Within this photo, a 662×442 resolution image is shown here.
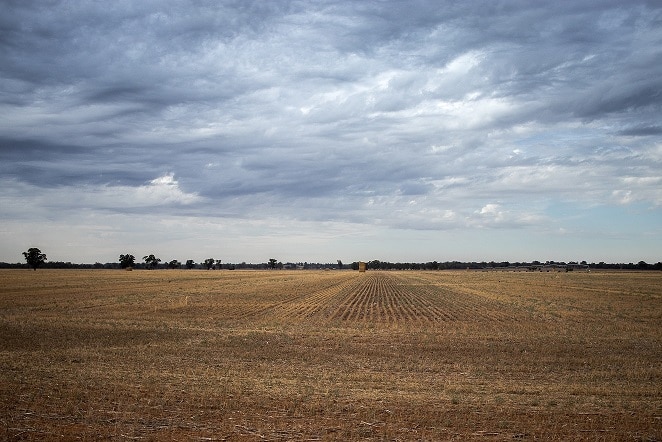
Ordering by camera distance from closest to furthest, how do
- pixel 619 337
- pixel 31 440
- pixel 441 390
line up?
pixel 31 440 → pixel 441 390 → pixel 619 337

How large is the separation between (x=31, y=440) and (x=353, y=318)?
981 inches

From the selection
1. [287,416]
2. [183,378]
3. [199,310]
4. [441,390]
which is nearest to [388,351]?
[441,390]

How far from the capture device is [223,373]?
15.5 metres

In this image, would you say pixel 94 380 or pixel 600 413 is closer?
pixel 600 413

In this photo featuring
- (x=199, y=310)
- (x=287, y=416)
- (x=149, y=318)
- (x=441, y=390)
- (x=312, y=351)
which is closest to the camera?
(x=287, y=416)

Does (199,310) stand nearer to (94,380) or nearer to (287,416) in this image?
(94,380)

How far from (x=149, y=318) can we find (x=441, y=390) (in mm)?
22749

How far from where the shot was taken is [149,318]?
31.9 m

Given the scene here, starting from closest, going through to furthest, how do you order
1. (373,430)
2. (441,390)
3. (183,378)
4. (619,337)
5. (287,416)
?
(373,430)
(287,416)
(441,390)
(183,378)
(619,337)

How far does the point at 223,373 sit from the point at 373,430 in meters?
6.64

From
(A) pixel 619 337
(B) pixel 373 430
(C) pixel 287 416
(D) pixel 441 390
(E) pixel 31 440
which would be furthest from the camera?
(A) pixel 619 337

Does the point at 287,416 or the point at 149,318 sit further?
the point at 149,318

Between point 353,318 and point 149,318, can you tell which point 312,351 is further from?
point 149,318

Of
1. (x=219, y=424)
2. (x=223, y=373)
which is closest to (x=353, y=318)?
(x=223, y=373)
